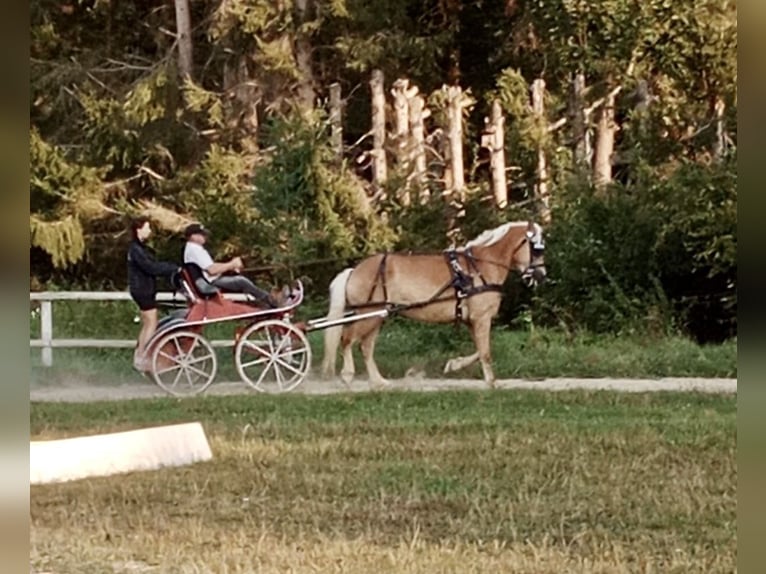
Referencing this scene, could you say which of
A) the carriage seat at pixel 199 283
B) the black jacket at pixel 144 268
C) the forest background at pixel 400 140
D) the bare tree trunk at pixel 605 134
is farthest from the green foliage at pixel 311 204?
the bare tree trunk at pixel 605 134

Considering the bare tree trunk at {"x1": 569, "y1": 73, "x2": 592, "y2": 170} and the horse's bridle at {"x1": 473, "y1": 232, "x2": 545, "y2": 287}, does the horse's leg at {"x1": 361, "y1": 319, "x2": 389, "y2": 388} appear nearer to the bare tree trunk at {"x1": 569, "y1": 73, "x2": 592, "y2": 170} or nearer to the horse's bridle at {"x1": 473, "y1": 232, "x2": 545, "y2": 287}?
the horse's bridle at {"x1": 473, "y1": 232, "x2": 545, "y2": 287}

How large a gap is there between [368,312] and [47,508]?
3.95 feet

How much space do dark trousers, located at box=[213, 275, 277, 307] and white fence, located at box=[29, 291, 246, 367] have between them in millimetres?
28

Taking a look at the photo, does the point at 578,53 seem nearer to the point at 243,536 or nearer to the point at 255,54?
the point at 255,54

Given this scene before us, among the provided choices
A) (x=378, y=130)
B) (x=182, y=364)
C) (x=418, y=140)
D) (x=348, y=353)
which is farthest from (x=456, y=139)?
(x=182, y=364)

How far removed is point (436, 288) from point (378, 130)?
55 cm

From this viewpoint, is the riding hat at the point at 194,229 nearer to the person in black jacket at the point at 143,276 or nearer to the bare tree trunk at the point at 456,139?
the person in black jacket at the point at 143,276

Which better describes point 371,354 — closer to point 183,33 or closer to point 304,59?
point 304,59

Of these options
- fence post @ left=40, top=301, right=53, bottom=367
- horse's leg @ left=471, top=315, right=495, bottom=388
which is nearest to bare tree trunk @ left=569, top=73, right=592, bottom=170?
horse's leg @ left=471, top=315, right=495, bottom=388

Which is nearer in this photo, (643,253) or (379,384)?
(643,253)

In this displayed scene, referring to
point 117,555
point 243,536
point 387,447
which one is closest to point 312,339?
point 387,447

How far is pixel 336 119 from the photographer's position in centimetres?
383

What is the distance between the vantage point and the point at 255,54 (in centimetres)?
387

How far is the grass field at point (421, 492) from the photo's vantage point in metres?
3.44
